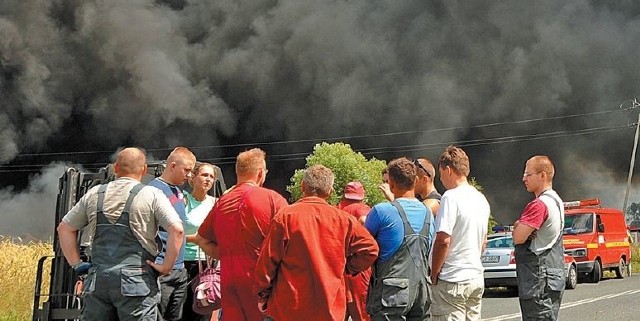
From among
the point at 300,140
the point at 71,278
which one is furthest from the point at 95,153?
the point at 71,278

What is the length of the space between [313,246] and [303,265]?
0.11m

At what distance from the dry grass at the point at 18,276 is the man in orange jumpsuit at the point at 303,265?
5463 millimetres

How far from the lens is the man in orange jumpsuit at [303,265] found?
12.2ft

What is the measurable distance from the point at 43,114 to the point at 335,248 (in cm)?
3850

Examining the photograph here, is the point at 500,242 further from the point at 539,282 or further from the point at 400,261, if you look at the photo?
the point at 400,261

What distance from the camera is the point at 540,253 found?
4.59 meters

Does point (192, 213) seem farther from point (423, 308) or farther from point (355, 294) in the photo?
point (423, 308)

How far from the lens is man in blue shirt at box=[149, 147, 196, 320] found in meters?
4.82

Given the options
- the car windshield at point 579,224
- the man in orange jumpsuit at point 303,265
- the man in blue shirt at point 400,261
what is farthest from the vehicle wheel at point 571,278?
the man in orange jumpsuit at point 303,265

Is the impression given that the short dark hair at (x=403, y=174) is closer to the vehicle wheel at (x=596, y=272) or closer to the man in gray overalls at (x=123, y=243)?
the man in gray overalls at (x=123, y=243)

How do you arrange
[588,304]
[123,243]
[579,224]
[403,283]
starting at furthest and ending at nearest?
[579,224] → [588,304] → [403,283] → [123,243]

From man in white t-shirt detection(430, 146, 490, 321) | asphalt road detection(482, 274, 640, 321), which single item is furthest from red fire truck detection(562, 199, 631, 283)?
man in white t-shirt detection(430, 146, 490, 321)

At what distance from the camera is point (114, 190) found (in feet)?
13.4

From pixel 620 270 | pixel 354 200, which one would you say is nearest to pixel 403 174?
pixel 354 200
